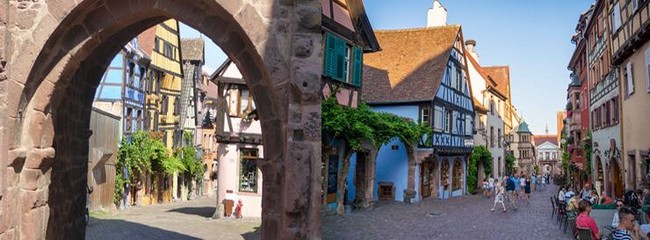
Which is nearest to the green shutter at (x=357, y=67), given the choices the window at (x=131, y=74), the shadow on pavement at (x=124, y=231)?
the shadow on pavement at (x=124, y=231)

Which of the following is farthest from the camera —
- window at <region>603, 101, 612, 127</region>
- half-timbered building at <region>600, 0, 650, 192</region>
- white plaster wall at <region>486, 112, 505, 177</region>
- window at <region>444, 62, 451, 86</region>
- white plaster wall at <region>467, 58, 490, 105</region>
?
white plaster wall at <region>486, 112, 505, 177</region>

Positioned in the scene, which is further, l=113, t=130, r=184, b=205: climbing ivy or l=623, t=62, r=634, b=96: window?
l=113, t=130, r=184, b=205: climbing ivy

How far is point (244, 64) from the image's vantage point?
5.86 m

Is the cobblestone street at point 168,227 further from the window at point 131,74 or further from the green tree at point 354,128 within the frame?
the window at point 131,74

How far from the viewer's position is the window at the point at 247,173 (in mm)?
17141

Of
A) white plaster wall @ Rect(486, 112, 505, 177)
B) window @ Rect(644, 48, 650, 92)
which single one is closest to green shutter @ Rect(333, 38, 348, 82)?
window @ Rect(644, 48, 650, 92)

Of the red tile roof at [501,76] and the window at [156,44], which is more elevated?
the red tile roof at [501,76]

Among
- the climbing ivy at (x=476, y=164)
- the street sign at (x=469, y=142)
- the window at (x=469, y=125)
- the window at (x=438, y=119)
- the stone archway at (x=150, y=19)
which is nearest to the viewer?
the stone archway at (x=150, y=19)

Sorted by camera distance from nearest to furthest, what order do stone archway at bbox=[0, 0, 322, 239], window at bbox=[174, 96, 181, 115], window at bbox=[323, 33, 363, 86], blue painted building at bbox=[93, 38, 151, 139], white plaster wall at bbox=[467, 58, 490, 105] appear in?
stone archway at bbox=[0, 0, 322, 239] < window at bbox=[323, 33, 363, 86] < blue painted building at bbox=[93, 38, 151, 139] < window at bbox=[174, 96, 181, 115] < white plaster wall at bbox=[467, 58, 490, 105]

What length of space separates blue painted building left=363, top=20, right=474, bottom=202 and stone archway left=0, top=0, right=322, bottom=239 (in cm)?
1822

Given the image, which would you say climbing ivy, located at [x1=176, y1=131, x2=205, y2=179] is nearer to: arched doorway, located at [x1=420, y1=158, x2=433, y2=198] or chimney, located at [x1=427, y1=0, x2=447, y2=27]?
arched doorway, located at [x1=420, y1=158, x2=433, y2=198]

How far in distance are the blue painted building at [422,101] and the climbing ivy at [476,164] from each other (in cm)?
131

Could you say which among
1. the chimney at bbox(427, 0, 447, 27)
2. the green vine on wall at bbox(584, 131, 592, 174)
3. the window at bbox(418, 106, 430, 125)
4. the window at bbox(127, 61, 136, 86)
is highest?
the chimney at bbox(427, 0, 447, 27)

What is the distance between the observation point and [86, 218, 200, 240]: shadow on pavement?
492 inches
